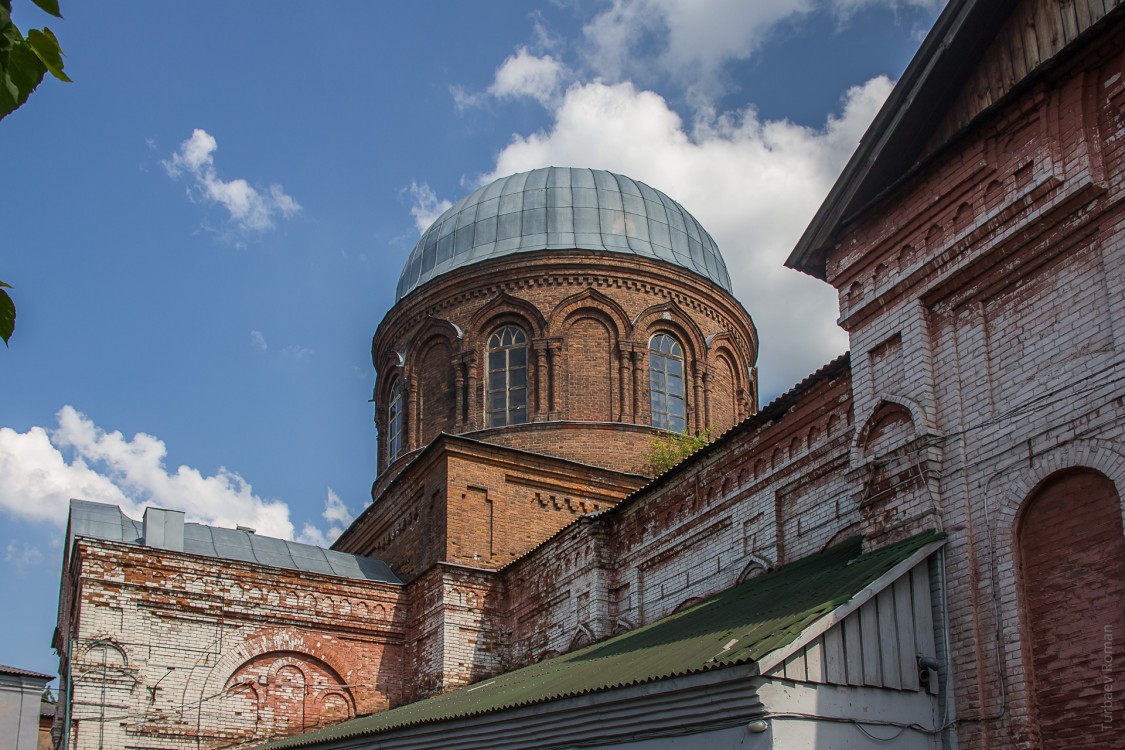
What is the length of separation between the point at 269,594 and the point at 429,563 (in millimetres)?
2415

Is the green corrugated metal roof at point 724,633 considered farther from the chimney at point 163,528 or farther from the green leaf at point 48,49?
the chimney at point 163,528

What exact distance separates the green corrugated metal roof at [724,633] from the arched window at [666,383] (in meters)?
9.35

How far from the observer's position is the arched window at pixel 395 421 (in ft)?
74.1

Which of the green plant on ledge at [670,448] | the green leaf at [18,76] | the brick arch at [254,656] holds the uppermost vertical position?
the green plant on ledge at [670,448]

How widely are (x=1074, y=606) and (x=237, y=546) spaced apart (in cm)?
1476

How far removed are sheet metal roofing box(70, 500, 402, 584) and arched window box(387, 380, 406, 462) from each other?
292cm

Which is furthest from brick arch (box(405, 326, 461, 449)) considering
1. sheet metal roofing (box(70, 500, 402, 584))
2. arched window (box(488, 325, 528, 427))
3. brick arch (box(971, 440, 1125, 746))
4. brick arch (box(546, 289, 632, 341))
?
brick arch (box(971, 440, 1125, 746))

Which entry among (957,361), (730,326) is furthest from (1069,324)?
(730,326)

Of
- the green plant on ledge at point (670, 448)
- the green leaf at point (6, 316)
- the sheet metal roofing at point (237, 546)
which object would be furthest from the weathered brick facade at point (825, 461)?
the green leaf at point (6, 316)

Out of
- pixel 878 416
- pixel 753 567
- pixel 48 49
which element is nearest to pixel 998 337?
pixel 878 416

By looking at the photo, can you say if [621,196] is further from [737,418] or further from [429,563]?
[429,563]

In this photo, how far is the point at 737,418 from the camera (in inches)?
883

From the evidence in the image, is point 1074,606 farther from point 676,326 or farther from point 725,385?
point 725,385

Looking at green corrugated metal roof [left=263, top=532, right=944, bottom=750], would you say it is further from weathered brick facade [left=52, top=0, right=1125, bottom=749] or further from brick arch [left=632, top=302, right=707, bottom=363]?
brick arch [left=632, top=302, right=707, bottom=363]
